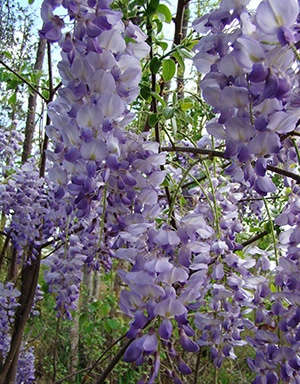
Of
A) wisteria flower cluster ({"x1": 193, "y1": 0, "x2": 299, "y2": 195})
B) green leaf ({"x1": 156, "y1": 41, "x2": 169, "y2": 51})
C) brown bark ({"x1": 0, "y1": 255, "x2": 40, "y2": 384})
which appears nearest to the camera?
wisteria flower cluster ({"x1": 193, "y1": 0, "x2": 299, "y2": 195})

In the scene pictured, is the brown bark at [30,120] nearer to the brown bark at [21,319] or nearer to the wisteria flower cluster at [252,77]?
the brown bark at [21,319]

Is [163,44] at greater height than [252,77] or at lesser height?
greater

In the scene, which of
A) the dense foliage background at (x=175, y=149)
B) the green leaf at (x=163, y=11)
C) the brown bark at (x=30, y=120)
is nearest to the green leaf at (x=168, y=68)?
the dense foliage background at (x=175, y=149)

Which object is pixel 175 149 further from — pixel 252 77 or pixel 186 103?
pixel 252 77

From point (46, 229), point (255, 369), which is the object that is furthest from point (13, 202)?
point (255, 369)

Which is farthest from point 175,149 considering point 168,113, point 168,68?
point 168,68

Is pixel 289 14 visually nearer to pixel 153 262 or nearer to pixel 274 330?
pixel 153 262

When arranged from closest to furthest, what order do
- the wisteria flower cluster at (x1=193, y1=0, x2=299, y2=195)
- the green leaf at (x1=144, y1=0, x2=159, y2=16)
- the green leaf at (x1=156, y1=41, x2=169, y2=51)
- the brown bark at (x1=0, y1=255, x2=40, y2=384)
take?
1. the wisteria flower cluster at (x1=193, y1=0, x2=299, y2=195)
2. the green leaf at (x1=144, y1=0, x2=159, y2=16)
3. the green leaf at (x1=156, y1=41, x2=169, y2=51)
4. the brown bark at (x1=0, y1=255, x2=40, y2=384)

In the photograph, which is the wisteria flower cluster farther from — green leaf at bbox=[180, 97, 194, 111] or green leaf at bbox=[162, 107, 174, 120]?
green leaf at bbox=[180, 97, 194, 111]

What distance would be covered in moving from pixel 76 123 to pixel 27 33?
481cm

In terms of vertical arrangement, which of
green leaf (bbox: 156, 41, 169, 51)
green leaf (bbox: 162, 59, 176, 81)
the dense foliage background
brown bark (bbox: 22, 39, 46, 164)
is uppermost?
brown bark (bbox: 22, 39, 46, 164)

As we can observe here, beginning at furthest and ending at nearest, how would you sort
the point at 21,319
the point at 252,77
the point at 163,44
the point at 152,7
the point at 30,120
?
the point at 30,120, the point at 21,319, the point at 163,44, the point at 152,7, the point at 252,77

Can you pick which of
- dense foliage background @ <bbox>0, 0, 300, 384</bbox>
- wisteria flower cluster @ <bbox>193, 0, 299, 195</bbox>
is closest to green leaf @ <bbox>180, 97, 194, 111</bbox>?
dense foliage background @ <bbox>0, 0, 300, 384</bbox>

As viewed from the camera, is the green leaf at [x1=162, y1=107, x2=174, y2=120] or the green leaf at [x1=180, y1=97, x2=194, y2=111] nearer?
the green leaf at [x1=162, y1=107, x2=174, y2=120]
